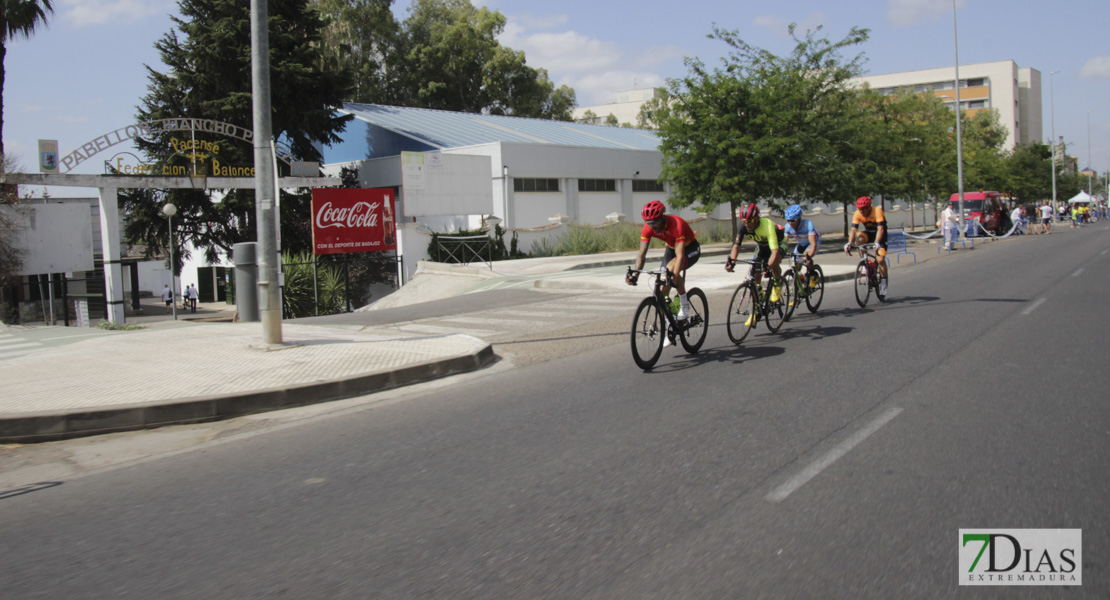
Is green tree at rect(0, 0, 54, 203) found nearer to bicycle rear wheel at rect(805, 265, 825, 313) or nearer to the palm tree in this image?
the palm tree

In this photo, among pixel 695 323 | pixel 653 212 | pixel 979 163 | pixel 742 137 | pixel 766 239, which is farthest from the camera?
pixel 979 163

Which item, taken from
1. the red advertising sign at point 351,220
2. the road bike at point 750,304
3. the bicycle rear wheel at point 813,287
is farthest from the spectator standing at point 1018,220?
the road bike at point 750,304

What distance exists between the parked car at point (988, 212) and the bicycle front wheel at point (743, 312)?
36119 millimetres

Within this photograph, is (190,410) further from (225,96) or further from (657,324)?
(225,96)

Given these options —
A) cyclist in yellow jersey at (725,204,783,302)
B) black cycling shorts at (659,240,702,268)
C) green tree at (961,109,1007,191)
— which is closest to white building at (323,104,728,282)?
cyclist in yellow jersey at (725,204,783,302)

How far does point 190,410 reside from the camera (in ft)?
23.5

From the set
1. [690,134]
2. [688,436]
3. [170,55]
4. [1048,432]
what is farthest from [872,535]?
[170,55]

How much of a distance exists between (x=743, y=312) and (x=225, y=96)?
28814mm

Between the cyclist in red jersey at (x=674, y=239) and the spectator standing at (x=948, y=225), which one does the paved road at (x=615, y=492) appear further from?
the spectator standing at (x=948, y=225)

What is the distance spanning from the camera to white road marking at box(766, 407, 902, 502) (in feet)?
15.2

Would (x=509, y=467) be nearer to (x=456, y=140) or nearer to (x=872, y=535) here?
(x=872, y=535)

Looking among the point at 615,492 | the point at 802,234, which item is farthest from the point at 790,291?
the point at 615,492

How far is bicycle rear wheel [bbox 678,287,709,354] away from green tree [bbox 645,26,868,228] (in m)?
20.5

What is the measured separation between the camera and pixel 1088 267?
19734mm
